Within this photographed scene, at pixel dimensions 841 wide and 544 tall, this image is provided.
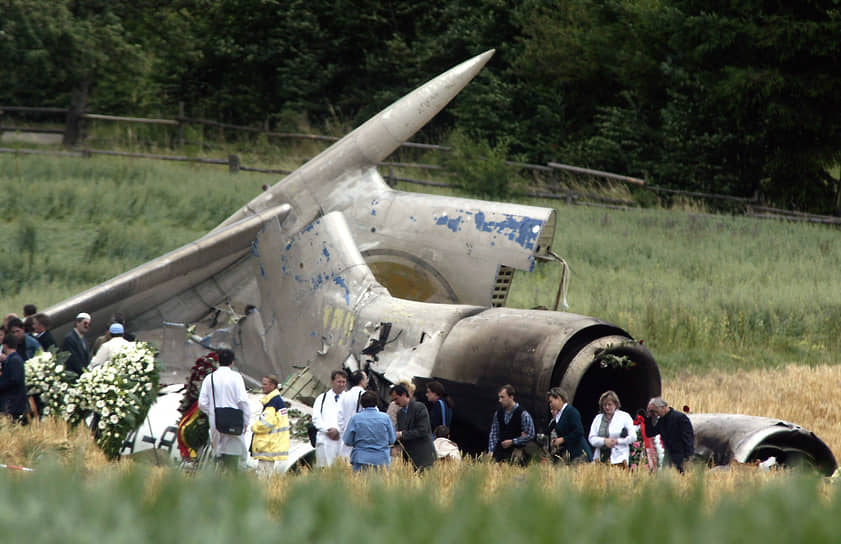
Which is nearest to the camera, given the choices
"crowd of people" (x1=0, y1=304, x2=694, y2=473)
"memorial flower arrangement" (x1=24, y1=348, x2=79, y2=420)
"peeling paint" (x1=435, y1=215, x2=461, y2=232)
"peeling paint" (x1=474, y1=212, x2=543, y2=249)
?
"crowd of people" (x1=0, y1=304, x2=694, y2=473)

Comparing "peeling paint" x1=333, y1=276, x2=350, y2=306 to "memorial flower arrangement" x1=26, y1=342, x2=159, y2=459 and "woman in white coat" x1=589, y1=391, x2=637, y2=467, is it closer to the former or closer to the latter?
"memorial flower arrangement" x1=26, y1=342, x2=159, y2=459

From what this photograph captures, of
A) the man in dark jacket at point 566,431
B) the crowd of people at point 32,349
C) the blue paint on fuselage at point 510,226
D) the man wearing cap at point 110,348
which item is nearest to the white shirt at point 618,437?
the man in dark jacket at point 566,431

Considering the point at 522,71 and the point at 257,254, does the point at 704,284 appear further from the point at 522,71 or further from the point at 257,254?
the point at 522,71

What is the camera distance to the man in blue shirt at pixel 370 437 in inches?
356

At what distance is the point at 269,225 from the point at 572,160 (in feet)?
92.2

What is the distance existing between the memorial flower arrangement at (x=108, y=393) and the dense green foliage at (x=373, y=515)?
8024mm

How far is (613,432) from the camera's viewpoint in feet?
33.2

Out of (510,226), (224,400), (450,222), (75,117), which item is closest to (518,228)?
(510,226)

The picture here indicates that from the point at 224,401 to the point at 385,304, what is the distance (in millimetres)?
2898

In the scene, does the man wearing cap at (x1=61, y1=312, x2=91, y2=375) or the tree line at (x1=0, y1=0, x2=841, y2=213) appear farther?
the tree line at (x1=0, y1=0, x2=841, y2=213)

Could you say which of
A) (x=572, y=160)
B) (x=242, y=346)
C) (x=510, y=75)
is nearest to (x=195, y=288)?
(x=242, y=346)

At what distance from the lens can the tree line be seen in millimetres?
32125

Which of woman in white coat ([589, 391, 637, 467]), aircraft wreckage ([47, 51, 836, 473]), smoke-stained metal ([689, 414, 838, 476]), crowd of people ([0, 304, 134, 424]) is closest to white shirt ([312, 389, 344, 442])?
aircraft wreckage ([47, 51, 836, 473])

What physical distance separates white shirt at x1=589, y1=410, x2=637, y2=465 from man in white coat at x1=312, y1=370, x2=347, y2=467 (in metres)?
2.58
